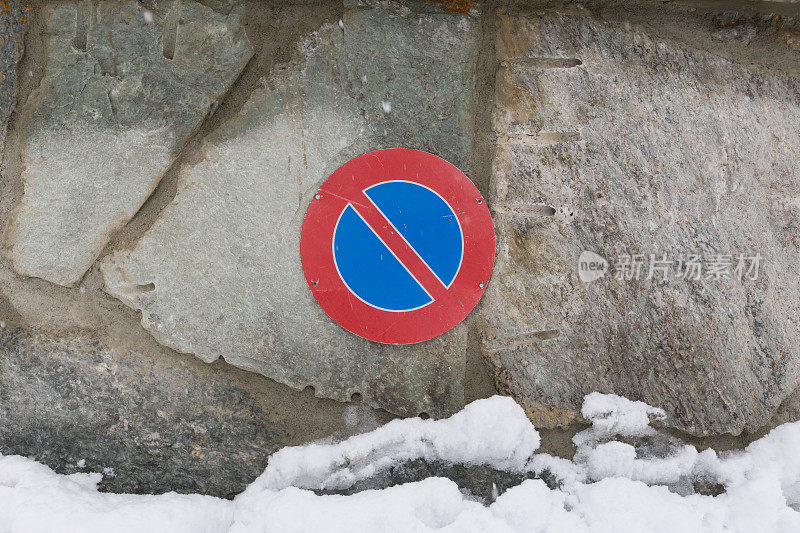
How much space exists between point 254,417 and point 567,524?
0.62m

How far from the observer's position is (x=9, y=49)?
41.9 inches

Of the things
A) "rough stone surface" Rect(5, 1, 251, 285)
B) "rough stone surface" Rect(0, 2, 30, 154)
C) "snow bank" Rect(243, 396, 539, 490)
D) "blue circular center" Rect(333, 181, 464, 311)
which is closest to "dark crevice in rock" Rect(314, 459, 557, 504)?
"snow bank" Rect(243, 396, 539, 490)

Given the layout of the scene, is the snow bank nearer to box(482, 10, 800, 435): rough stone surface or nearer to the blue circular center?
box(482, 10, 800, 435): rough stone surface

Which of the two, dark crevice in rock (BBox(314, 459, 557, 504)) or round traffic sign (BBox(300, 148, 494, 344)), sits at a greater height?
round traffic sign (BBox(300, 148, 494, 344))

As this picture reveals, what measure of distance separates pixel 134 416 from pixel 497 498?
28.0 inches

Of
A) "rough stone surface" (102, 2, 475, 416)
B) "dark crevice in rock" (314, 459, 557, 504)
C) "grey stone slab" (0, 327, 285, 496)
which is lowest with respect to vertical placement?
"grey stone slab" (0, 327, 285, 496)

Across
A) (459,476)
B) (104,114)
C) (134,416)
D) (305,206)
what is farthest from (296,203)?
(459,476)

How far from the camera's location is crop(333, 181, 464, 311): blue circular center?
1120 millimetres

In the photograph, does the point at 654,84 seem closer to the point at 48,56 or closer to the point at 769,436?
the point at 769,436

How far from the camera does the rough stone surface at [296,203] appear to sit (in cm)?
111

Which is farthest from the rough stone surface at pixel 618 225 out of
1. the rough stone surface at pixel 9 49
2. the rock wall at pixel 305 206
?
the rough stone surface at pixel 9 49

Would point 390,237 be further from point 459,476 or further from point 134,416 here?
point 134,416

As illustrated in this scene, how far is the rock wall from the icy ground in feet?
0.13

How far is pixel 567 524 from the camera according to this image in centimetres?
109
